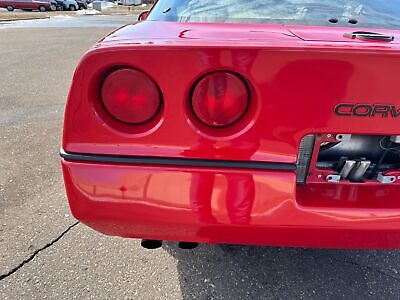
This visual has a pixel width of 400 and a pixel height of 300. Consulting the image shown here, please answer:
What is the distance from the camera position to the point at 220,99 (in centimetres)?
122

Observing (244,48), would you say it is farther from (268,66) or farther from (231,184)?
(231,184)

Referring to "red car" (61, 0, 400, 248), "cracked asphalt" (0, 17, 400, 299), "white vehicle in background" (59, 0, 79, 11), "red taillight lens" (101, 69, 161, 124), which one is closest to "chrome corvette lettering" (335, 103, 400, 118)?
"red car" (61, 0, 400, 248)

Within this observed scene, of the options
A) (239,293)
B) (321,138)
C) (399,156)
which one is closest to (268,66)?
(321,138)

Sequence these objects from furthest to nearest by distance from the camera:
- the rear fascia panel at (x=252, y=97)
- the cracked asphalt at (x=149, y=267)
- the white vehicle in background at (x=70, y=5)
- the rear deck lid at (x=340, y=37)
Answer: the white vehicle in background at (x=70, y=5)
the cracked asphalt at (x=149, y=267)
the rear deck lid at (x=340, y=37)
the rear fascia panel at (x=252, y=97)

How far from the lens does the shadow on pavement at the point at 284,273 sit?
6.21 ft

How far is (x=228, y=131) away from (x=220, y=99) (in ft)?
0.40

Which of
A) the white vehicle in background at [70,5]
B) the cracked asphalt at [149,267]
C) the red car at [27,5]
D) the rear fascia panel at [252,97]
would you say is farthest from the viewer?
the white vehicle in background at [70,5]

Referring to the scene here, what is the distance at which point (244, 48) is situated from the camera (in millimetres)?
1154

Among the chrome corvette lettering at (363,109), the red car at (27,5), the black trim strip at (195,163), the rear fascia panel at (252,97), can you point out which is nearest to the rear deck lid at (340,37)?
the rear fascia panel at (252,97)

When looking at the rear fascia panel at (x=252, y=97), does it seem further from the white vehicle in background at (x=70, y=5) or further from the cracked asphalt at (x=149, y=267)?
the white vehicle in background at (x=70, y=5)

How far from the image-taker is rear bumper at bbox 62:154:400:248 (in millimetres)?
1245

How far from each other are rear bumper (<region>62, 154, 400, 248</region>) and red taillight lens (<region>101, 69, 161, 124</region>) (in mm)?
192

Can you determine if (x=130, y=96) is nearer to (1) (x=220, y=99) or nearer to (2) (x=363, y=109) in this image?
(1) (x=220, y=99)

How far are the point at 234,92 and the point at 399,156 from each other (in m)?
0.83
